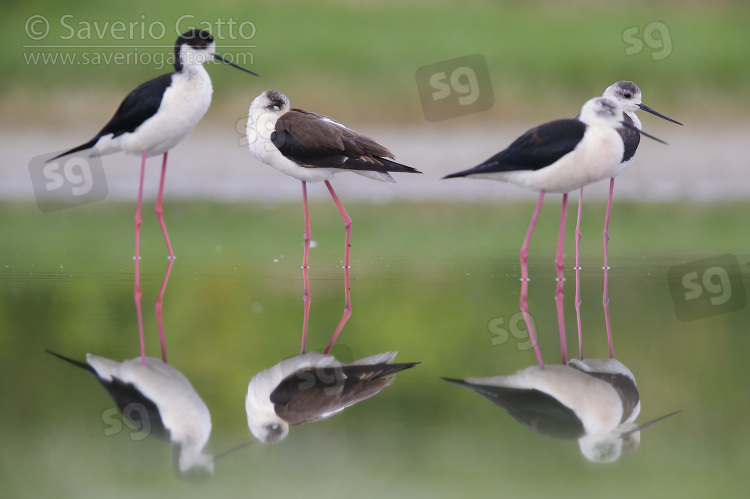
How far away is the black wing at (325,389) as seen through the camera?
344 centimetres

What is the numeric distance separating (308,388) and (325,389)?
6cm

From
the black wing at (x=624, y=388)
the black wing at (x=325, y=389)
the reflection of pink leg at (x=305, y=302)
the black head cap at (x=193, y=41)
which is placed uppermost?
the black head cap at (x=193, y=41)

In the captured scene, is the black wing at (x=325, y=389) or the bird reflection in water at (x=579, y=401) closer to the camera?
the bird reflection in water at (x=579, y=401)

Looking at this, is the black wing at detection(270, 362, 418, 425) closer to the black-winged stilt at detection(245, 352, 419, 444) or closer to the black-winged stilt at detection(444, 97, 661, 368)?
the black-winged stilt at detection(245, 352, 419, 444)

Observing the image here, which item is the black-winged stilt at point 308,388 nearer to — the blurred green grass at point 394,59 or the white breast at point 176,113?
the white breast at point 176,113

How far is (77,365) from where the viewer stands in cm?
404

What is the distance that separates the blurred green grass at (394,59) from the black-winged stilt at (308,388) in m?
9.81

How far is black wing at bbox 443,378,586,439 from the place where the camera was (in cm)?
325

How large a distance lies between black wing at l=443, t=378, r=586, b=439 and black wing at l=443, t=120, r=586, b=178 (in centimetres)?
185

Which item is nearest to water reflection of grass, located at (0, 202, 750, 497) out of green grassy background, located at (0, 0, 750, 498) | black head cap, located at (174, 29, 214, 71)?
green grassy background, located at (0, 0, 750, 498)

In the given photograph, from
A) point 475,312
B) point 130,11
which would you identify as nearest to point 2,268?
point 475,312

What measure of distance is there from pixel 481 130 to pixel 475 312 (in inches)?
340

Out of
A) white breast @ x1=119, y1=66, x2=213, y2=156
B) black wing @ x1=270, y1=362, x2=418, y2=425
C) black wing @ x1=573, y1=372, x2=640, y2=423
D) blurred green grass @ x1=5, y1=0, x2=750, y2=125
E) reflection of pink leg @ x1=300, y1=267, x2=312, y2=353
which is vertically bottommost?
black wing @ x1=573, y1=372, x2=640, y2=423

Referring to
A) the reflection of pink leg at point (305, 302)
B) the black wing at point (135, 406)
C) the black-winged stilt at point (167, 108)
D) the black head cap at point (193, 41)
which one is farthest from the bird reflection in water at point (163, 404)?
the black head cap at point (193, 41)
